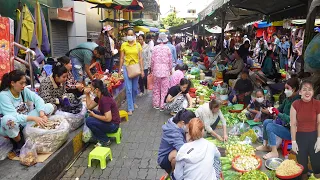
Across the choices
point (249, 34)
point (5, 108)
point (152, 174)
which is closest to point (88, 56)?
point (5, 108)

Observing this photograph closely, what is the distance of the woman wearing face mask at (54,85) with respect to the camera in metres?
5.12

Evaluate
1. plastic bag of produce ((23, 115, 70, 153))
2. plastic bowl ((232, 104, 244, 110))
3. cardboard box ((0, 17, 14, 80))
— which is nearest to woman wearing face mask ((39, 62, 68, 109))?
cardboard box ((0, 17, 14, 80))

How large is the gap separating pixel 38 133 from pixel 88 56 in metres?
3.62

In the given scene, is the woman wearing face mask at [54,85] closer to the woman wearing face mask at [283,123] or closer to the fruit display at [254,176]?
the fruit display at [254,176]

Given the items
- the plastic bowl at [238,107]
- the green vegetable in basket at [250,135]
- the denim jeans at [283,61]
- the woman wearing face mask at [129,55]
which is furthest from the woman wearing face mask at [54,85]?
the denim jeans at [283,61]

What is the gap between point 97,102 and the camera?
547 centimetres

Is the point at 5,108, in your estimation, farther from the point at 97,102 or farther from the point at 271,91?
the point at 271,91

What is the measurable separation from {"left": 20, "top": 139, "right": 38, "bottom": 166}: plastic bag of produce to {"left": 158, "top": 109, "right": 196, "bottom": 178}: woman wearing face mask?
1782mm

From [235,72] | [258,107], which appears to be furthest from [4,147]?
[235,72]

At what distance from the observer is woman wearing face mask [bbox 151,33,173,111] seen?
753cm

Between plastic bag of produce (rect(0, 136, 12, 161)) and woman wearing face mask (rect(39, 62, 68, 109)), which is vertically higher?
woman wearing face mask (rect(39, 62, 68, 109))

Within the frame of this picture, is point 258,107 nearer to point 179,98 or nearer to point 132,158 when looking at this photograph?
point 179,98

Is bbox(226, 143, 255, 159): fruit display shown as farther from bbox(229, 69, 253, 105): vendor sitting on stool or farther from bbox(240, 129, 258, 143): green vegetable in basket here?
bbox(229, 69, 253, 105): vendor sitting on stool

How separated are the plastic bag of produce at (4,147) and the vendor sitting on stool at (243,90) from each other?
220 inches
